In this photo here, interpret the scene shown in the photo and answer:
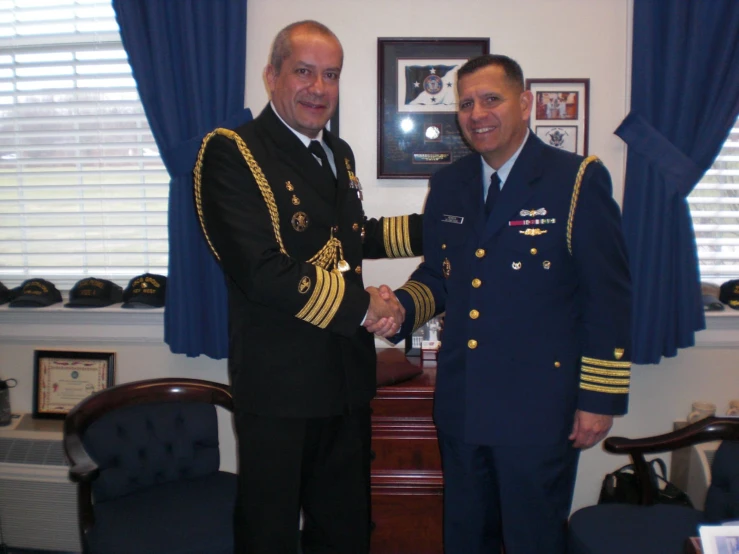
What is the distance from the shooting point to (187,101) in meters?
2.69

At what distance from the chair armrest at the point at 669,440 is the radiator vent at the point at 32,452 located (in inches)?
90.5

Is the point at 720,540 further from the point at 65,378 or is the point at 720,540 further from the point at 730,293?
the point at 65,378

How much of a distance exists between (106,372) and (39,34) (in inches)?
65.9

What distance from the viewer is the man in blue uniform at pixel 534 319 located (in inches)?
63.6

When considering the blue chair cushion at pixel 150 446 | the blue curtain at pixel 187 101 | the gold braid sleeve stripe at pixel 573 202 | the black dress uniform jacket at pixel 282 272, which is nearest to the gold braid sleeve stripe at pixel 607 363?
the gold braid sleeve stripe at pixel 573 202

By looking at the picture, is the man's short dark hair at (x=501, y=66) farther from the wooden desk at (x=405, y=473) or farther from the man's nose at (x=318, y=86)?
the wooden desk at (x=405, y=473)

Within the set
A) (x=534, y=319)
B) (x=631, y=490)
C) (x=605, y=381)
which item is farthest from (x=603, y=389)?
(x=631, y=490)

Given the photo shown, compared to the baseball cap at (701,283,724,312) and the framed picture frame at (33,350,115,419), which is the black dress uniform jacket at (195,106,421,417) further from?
the baseball cap at (701,283,724,312)

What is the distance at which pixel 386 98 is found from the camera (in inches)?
107

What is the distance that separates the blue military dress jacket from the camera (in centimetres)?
161

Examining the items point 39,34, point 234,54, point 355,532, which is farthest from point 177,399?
point 39,34

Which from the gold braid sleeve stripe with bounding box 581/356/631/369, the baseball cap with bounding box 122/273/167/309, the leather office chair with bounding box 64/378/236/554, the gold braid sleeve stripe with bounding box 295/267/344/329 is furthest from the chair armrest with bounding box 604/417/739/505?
the baseball cap with bounding box 122/273/167/309

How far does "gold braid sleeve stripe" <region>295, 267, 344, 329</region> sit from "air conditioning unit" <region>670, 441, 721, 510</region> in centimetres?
178

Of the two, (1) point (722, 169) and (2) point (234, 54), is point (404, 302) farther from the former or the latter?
(1) point (722, 169)
